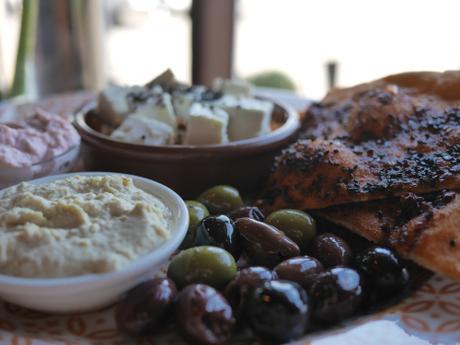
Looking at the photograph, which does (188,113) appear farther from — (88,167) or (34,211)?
(34,211)

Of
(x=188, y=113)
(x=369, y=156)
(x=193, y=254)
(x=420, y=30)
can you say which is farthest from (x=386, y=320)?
(x=420, y=30)

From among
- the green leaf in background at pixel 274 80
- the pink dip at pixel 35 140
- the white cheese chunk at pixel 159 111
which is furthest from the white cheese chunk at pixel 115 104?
the green leaf in background at pixel 274 80

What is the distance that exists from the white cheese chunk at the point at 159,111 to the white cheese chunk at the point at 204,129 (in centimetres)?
15

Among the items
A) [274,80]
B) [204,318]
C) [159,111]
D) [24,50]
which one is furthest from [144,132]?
[274,80]

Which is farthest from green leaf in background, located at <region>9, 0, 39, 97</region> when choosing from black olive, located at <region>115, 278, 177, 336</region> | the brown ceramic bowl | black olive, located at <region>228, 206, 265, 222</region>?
black olive, located at <region>115, 278, 177, 336</region>

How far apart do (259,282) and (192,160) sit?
947 mm

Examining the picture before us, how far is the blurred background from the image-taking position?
205 inches

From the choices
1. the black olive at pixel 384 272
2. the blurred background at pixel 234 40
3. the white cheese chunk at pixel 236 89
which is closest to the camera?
the black olive at pixel 384 272

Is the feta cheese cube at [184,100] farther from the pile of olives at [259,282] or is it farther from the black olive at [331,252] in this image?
the black olive at [331,252]

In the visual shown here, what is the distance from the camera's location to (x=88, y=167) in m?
2.65

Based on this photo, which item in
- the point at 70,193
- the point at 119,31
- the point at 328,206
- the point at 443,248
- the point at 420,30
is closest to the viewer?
the point at 443,248

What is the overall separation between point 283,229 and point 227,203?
356 mm

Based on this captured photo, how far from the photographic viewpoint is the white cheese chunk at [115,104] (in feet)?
8.82

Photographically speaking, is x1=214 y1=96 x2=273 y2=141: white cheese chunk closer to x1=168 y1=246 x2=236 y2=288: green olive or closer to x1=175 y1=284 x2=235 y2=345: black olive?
x1=168 y1=246 x2=236 y2=288: green olive
